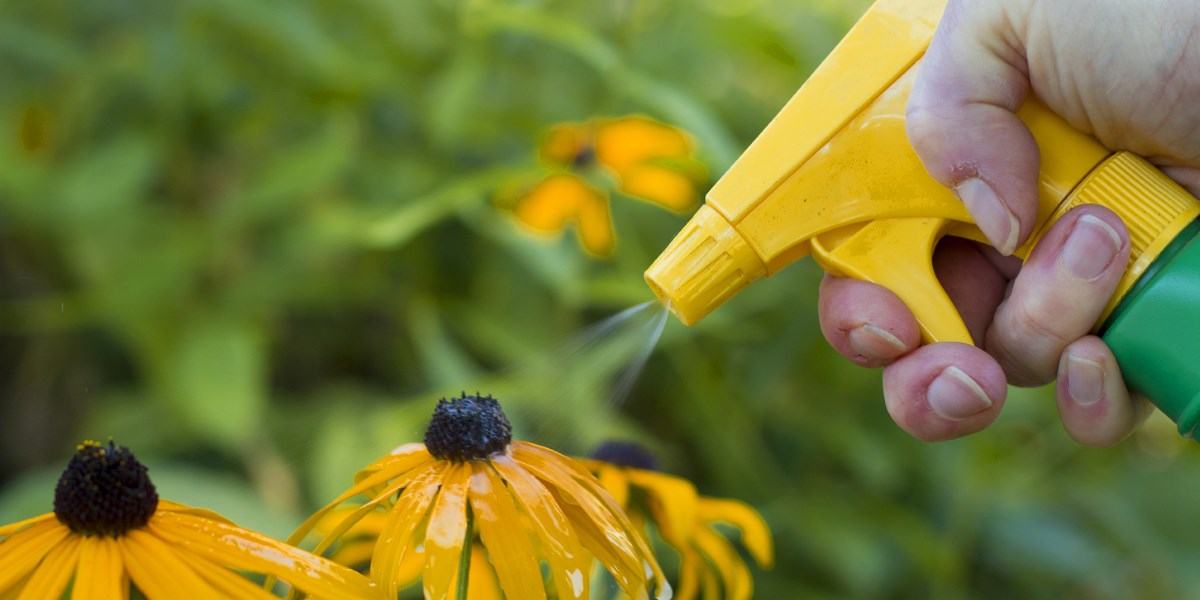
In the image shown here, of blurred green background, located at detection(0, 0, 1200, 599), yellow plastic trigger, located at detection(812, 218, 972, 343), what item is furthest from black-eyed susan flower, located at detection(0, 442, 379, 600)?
blurred green background, located at detection(0, 0, 1200, 599)

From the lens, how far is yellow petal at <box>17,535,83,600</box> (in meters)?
0.41

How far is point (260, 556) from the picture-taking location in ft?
1.39

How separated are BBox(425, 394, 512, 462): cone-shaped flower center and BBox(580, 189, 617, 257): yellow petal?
716mm

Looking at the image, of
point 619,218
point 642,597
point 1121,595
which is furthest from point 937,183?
point 1121,595

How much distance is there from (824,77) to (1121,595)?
119 cm

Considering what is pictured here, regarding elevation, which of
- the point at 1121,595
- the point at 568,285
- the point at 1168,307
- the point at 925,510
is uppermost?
the point at 568,285

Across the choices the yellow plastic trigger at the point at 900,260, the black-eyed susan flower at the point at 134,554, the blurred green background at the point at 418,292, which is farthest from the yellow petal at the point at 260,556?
the blurred green background at the point at 418,292

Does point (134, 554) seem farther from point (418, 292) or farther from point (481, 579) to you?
point (418, 292)

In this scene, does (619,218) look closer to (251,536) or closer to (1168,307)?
(1168,307)

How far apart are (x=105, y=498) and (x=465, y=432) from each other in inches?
5.3

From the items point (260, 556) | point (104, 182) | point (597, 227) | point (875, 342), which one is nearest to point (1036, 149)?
point (875, 342)

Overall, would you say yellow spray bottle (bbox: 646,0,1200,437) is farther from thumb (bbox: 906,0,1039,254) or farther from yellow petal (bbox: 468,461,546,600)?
yellow petal (bbox: 468,461,546,600)

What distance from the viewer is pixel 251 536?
1.45 ft

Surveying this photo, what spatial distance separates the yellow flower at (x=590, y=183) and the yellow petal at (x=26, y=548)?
Result: 2.56ft
